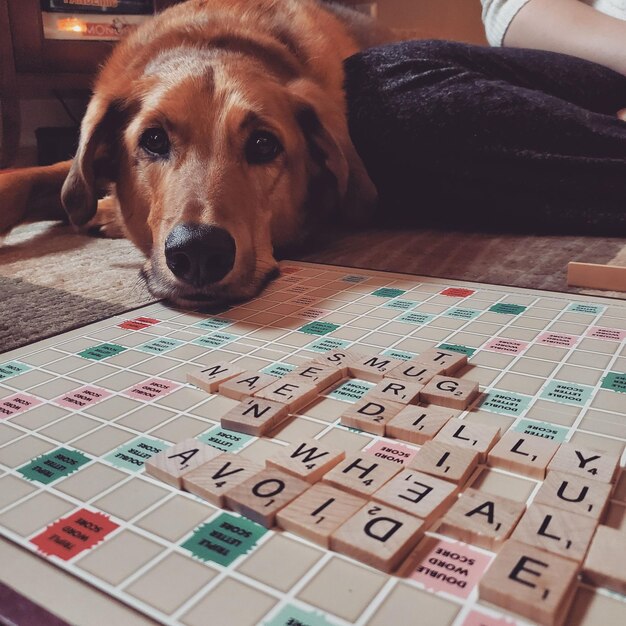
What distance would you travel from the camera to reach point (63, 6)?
3.27 m

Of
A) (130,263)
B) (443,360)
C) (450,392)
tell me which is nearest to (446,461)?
(450,392)

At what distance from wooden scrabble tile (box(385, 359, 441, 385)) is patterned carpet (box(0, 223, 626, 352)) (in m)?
0.50

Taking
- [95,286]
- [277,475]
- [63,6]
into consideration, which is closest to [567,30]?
[95,286]

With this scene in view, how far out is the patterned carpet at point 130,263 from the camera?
118 centimetres

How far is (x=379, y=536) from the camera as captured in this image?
0.52m

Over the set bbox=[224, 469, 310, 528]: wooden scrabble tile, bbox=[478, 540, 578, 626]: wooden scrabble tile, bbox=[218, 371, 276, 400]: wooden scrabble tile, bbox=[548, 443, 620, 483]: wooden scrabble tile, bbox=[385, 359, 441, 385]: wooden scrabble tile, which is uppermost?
bbox=[478, 540, 578, 626]: wooden scrabble tile

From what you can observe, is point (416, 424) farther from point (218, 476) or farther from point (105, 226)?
point (105, 226)

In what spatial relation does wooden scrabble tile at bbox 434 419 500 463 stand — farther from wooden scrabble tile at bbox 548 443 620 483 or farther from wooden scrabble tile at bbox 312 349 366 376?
wooden scrabble tile at bbox 312 349 366 376

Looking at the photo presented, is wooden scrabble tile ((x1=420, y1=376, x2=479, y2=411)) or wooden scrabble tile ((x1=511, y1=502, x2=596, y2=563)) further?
wooden scrabble tile ((x1=420, y1=376, x2=479, y2=411))

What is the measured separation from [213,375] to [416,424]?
0.29 m

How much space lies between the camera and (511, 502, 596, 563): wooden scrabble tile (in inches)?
19.7

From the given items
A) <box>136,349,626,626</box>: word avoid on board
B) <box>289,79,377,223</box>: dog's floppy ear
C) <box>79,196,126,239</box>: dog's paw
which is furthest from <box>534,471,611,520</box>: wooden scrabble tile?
<box>79,196,126,239</box>: dog's paw

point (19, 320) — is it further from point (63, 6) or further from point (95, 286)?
point (63, 6)

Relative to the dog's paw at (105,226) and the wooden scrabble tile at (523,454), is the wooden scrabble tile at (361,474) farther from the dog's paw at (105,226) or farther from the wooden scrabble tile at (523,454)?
→ the dog's paw at (105,226)
